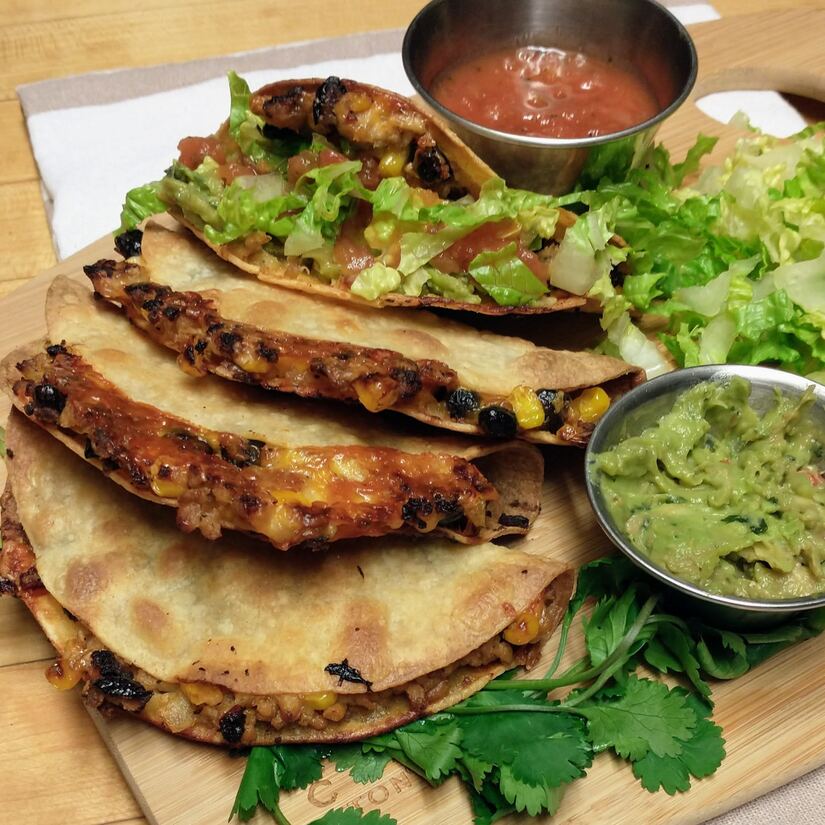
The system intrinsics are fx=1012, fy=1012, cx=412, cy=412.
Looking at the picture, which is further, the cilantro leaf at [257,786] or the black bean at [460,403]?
the black bean at [460,403]

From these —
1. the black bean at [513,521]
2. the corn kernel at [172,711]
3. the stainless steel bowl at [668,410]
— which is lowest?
the corn kernel at [172,711]

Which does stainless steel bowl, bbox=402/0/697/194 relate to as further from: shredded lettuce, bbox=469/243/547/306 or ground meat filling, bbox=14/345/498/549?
ground meat filling, bbox=14/345/498/549

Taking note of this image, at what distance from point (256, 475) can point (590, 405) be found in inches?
52.6

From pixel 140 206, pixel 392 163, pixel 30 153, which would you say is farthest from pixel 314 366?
pixel 30 153

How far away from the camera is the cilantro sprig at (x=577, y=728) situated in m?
3.12

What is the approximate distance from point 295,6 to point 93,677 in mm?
5432

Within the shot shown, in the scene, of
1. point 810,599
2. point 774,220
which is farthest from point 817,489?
point 774,220

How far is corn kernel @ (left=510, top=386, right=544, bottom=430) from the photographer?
3.50 m

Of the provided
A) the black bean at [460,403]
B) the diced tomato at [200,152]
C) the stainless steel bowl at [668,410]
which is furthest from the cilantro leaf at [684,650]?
the diced tomato at [200,152]

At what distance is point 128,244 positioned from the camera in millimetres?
4160

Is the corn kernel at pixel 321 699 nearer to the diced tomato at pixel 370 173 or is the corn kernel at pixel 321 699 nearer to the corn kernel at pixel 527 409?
the corn kernel at pixel 527 409

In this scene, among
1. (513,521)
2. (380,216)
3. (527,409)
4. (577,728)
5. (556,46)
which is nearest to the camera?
(577,728)

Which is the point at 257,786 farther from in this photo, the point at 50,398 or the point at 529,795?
the point at 50,398

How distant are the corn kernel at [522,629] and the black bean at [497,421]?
61cm
